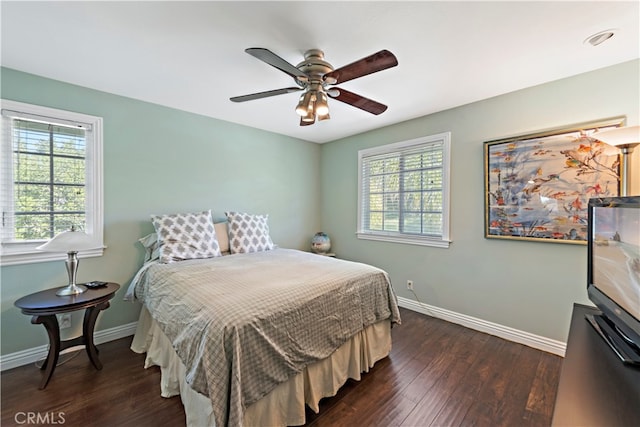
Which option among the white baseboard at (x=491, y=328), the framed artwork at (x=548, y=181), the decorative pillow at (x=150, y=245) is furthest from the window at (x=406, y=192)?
the decorative pillow at (x=150, y=245)

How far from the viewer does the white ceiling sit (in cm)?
150

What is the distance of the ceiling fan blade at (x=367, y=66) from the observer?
4.87ft

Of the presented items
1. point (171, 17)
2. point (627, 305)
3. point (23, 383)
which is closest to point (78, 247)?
point (23, 383)

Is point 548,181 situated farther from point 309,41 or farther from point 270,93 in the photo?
point 270,93

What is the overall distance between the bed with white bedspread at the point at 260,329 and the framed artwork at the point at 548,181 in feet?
4.75

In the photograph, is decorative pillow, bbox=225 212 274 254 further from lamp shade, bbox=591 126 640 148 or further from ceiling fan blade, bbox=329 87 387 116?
lamp shade, bbox=591 126 640 148

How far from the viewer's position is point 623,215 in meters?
1.21

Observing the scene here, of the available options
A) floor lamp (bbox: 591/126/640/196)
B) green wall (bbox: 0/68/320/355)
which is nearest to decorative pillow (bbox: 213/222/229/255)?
green wall (bbox: 0/68/320/355)

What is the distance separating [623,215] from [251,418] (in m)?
2.08

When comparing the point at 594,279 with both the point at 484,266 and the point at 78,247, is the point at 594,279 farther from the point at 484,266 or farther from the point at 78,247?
the point at 78,247

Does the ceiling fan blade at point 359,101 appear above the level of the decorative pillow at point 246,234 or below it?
above

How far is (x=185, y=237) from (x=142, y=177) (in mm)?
829

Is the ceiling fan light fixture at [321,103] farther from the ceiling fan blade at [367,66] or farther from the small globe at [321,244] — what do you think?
the small globe at [321,244]

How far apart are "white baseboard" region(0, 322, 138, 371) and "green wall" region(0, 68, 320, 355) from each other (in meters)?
0.04
